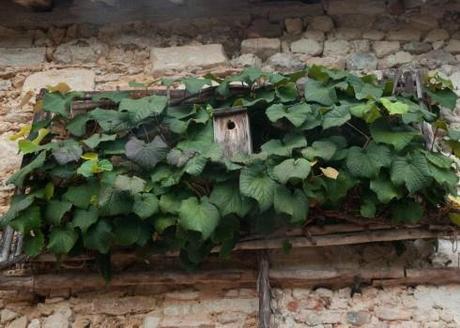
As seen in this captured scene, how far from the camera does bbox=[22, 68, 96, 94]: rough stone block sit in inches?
163

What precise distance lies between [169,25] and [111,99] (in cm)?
84

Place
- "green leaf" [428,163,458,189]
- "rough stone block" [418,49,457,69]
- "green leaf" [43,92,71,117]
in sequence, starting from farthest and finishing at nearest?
"rough stone block" [418,49,457,69]
"green leaf" [43,92,71,117]
"green leaf" [428,163,458,189]

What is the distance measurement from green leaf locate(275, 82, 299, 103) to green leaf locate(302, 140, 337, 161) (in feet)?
1.12

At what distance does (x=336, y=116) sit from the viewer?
3.40 metres

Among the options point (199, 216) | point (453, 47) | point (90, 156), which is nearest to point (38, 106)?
point (90, 156)

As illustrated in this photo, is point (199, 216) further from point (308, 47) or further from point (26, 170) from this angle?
point (308, 47)

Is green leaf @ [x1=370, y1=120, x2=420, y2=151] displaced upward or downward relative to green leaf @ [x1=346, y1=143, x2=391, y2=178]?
upward

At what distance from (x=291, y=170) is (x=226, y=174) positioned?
316mm

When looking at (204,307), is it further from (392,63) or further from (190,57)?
(392,63)

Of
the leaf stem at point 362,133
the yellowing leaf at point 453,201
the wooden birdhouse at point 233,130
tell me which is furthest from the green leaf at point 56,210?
the yellowing leaf at point 453,201

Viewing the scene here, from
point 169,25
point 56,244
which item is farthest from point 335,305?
point 169,25

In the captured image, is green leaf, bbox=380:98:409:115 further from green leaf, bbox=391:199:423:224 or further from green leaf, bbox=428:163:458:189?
green leaf, bbox=391:199:423:224

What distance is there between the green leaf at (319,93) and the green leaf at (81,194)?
109cm

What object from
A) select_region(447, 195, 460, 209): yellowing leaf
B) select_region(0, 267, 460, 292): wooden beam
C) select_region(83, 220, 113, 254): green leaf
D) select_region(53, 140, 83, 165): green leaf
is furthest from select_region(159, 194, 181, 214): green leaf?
select_region(447, 195, 460, 209): yellowing leaf
